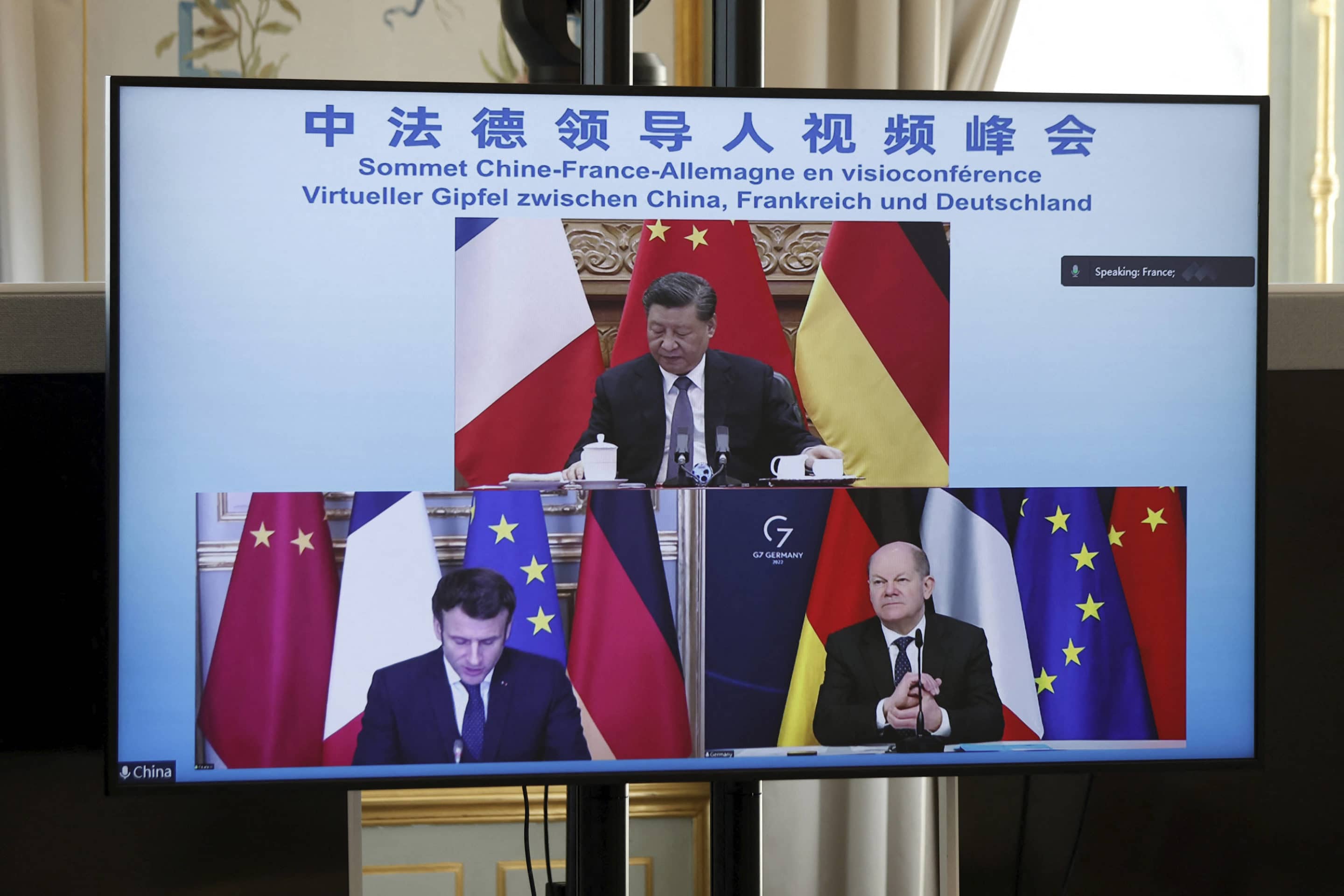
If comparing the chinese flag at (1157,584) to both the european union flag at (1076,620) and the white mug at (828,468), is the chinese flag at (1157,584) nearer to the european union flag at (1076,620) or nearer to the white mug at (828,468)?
the european union flag at (1076,620)

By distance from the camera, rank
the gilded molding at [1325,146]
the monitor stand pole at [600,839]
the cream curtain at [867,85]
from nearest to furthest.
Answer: the monitor stand pole at [600,839]
the cream curtain at [867,85]
the gilded molding at [1325,146]

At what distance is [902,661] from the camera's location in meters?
0.71

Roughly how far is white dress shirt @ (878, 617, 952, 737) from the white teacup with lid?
0.23m

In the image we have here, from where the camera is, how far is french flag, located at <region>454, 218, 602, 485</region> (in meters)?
0.69

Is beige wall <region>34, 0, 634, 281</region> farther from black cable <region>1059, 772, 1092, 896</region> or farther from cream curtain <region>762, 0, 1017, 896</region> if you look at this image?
black cable <region>1059, 772, 1092, 896</region>

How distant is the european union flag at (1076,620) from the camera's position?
714 millimetres

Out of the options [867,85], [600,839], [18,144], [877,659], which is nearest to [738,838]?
[600,839]

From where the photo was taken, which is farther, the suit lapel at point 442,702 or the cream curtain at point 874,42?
the cream curtain at point 874,42

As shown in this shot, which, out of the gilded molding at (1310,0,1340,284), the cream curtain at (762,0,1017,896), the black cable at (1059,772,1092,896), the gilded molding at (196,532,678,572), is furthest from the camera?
the gilded molding at (1310,0,1340,284)

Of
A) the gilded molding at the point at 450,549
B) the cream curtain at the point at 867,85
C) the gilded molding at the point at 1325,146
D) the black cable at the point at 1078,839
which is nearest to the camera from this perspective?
the gilded molding at the point at 450,549

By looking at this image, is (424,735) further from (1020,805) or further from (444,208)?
(1020,805)

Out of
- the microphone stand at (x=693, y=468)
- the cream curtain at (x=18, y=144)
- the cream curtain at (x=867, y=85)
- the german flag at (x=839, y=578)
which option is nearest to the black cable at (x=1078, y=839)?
the cream curtain at (x=867, y=85)

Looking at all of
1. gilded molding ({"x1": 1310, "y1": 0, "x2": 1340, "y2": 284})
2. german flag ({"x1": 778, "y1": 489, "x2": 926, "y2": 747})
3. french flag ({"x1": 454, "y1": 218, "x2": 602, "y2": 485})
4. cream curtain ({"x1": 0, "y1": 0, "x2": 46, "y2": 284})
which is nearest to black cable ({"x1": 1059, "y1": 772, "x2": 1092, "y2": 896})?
german flag ({"x1": 778, "y1": 489, "x2": 926, "y2": 747})

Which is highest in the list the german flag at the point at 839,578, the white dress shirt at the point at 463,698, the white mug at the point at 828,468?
the white mug at the point at 828,468
